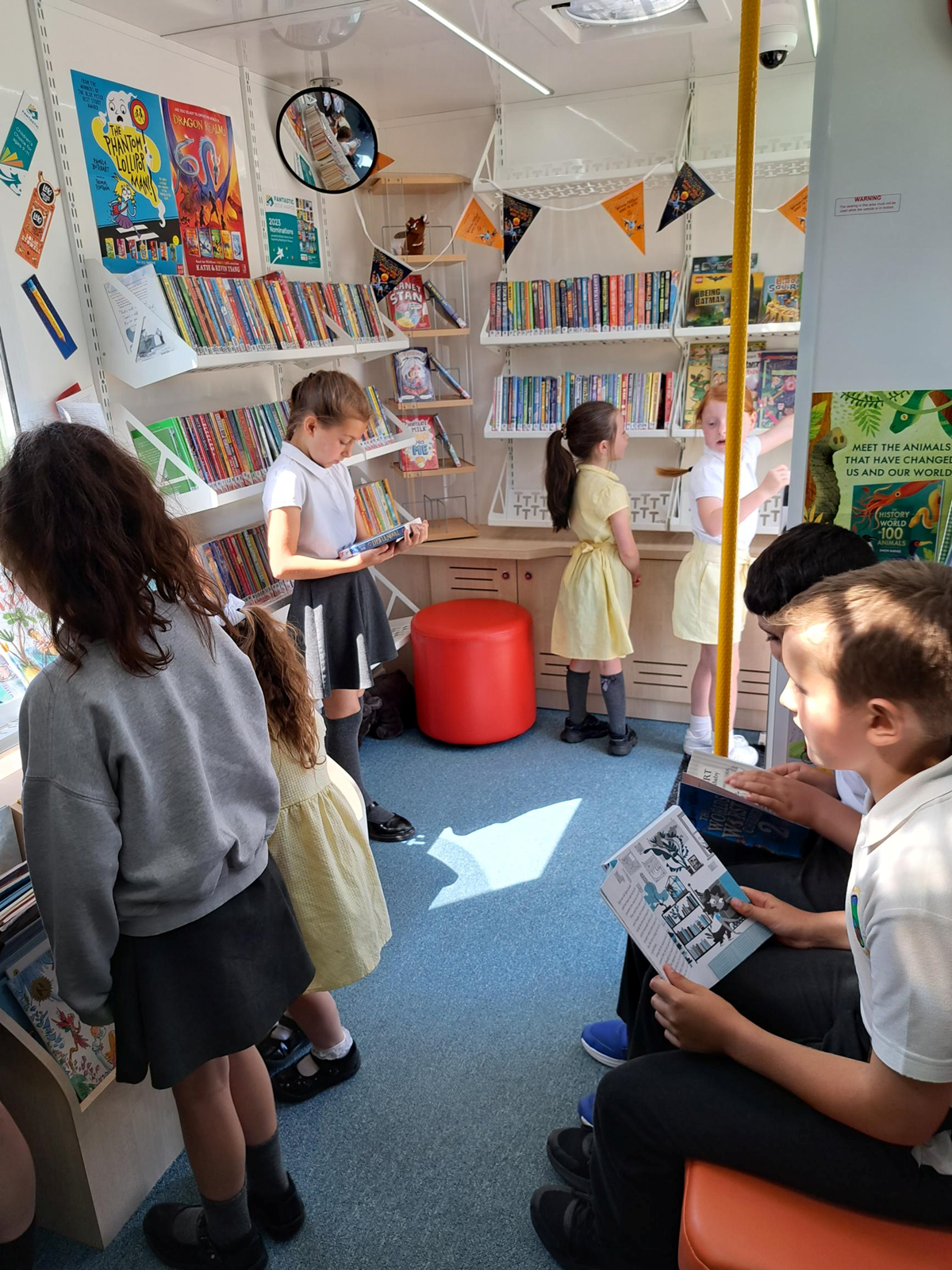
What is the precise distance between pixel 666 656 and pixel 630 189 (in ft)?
6.52

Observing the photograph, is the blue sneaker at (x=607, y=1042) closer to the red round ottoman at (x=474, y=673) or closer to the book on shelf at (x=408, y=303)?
the red round ottoman at (x=474, y=673)

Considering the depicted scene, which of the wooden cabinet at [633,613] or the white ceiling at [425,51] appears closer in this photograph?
the white ceiling at [425,51]

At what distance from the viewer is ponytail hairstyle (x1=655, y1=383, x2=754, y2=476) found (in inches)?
129

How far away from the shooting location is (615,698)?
143 inches

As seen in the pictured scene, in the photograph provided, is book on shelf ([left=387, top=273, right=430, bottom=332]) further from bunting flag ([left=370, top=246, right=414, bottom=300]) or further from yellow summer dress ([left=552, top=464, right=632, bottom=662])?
yellow summer dress ([left=552, top=464, right=632, bottom=662])

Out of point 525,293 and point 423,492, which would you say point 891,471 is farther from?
point 423,492

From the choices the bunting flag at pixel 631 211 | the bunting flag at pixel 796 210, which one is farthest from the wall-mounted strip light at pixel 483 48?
the bunting flag at pixel 796 210

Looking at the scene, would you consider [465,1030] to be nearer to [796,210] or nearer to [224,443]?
[224,443]

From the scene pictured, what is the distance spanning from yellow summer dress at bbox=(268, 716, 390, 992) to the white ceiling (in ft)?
7.08

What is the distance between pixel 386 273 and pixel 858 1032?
3.62 metres

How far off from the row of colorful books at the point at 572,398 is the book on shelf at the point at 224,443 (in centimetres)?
115

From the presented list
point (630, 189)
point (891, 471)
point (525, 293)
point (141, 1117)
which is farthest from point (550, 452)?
point (141, 1117)

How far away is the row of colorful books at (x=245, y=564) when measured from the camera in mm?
3008

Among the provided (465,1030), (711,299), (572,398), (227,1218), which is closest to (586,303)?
(572,398)
